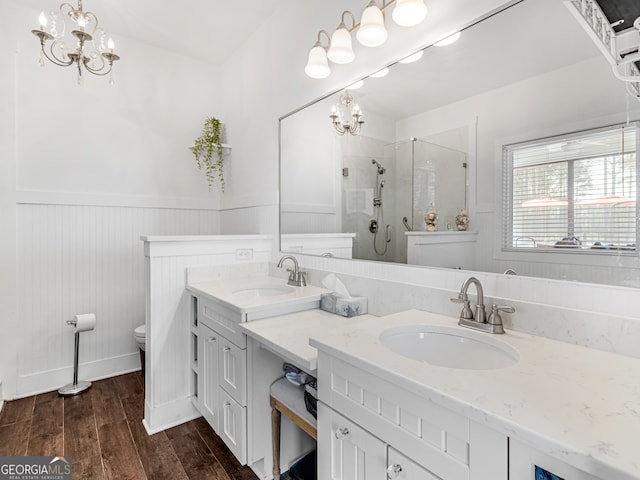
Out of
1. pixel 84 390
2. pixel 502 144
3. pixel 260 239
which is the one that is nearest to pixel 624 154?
pixel 502 144

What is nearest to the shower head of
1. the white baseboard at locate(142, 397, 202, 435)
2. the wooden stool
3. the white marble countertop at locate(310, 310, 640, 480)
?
the white marble countertop at locate(310, 310, 640, 480)

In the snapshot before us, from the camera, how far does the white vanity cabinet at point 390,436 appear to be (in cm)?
67

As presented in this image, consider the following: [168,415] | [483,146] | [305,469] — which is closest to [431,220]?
[483,146]

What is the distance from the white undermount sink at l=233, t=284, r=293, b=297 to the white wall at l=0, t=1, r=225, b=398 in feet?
4.52

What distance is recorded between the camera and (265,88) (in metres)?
2.52

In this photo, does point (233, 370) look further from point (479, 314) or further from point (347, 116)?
point (347, 116)

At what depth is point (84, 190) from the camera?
8.55ft

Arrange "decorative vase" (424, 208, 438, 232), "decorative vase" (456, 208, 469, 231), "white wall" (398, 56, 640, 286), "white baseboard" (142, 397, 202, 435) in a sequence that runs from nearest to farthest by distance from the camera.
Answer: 1. "white wall" (398, 56, 640, 286)
2. "decorative vase" (456, 208, 469, 231)
3. "decorative vase" (424, 208, 438, 232)
4. "white baseboard" (142, 397, 202, 435)

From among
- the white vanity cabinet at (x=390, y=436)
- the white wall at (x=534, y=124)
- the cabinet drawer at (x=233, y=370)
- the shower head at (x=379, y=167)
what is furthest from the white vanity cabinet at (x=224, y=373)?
the white wall at (x=534, y=124)

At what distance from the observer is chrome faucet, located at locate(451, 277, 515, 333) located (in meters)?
1.10

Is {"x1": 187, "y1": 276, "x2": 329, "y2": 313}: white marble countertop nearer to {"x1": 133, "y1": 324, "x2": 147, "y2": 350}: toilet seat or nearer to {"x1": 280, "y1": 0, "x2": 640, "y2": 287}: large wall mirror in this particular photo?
{"x1": 280, "y1": 0, "x2": 640, "y2": 287}: large wall mirror

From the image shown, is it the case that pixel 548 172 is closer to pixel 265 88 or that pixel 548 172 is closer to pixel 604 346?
pixel 604 346

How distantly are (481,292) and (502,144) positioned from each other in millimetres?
527

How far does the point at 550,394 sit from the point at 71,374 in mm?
3126
